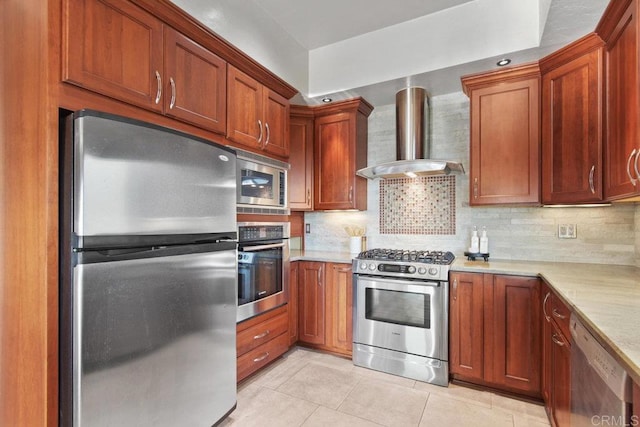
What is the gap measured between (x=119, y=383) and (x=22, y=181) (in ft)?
3.10

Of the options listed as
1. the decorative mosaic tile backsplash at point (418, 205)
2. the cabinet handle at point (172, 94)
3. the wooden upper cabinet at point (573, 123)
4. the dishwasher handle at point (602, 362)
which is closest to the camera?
the dishwasher handle at point (602, 362)

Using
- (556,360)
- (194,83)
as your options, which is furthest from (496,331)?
(194,83)

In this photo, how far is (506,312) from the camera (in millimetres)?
2283

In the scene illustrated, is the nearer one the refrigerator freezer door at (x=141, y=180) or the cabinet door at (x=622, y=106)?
the refrigerator freezer door at (x=141, y=180)

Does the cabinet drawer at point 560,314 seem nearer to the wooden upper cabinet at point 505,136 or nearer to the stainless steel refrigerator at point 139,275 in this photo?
the wooden upper cabinet at point 505,136

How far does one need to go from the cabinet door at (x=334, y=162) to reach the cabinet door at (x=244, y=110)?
997 mm

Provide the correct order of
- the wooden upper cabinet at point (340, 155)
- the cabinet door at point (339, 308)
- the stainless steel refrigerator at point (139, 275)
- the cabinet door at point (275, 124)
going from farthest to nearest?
the wooden upper cabinet at point (340, 155), the cabinet door at point (339, 308), the cabinet door at point (275, 124), the stainless steel refrigerator at point (139, 275)

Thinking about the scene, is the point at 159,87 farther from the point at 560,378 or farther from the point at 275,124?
the point at 560,378

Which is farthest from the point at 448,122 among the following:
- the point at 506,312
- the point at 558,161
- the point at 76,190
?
the point at 76,190

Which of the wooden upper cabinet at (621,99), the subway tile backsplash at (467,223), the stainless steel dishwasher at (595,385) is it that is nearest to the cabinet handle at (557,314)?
the stainless steel dishwasher at (595,385)

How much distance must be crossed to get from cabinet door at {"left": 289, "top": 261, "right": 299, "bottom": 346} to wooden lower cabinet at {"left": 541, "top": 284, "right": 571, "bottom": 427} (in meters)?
1.93

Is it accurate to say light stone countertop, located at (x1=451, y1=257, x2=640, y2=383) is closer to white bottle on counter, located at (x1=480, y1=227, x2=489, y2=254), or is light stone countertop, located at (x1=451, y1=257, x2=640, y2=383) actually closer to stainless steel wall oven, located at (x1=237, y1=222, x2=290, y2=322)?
white bottle on counter, located at (x1=480, y1=227, x2=489, y2=254)

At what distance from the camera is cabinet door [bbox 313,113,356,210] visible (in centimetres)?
327

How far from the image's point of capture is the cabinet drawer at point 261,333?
230 centimetres
